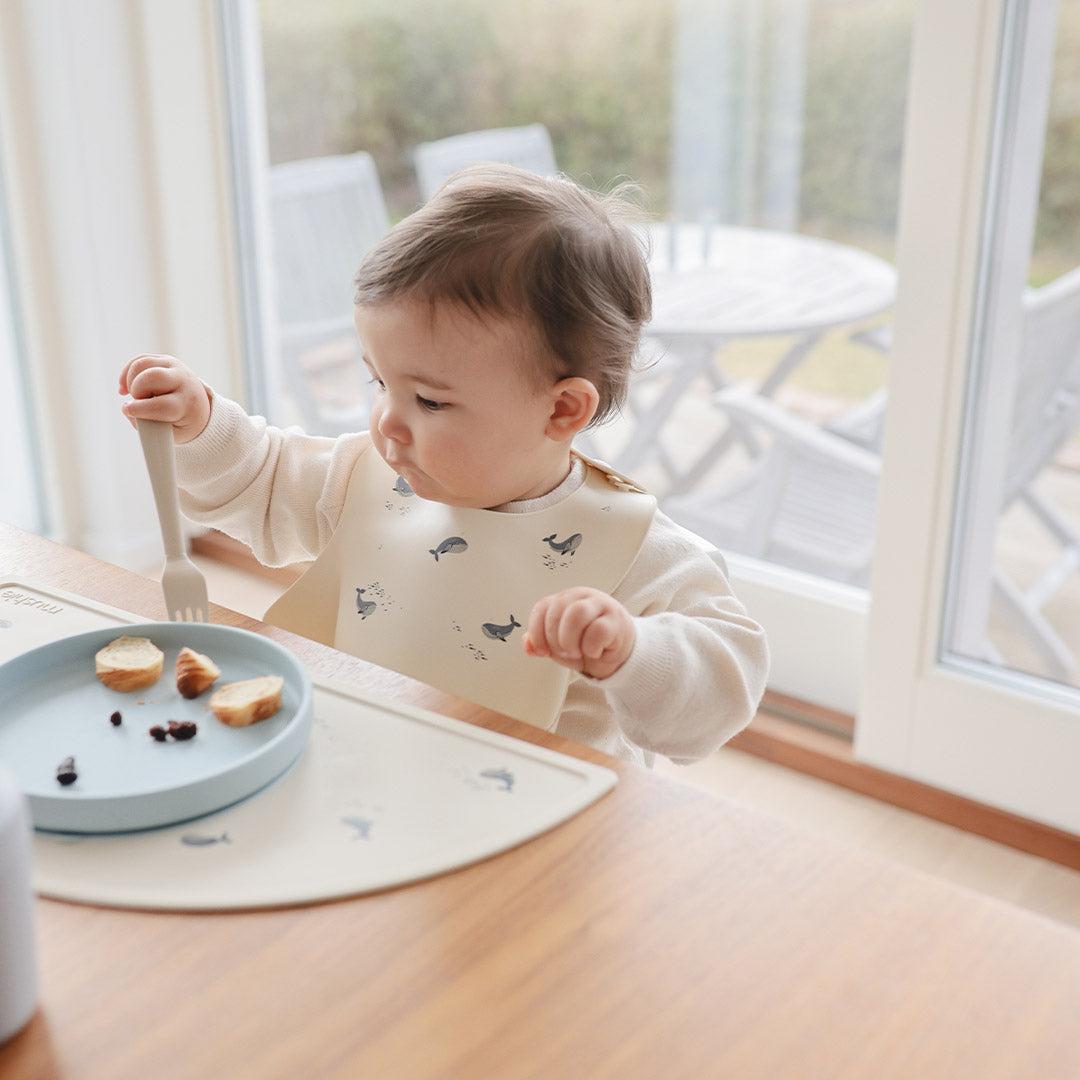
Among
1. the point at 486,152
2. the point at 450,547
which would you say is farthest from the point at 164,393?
the point at 486,152

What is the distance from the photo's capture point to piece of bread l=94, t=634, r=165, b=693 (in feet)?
2.60

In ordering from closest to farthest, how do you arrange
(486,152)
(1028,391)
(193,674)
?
(193,674)
(1028,391)
(486,152)

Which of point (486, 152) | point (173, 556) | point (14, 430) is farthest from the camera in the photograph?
point (14, 430)

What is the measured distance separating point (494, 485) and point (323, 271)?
167cm

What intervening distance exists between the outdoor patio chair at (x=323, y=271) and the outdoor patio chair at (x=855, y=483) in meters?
0.78

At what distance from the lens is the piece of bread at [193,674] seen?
787 mm

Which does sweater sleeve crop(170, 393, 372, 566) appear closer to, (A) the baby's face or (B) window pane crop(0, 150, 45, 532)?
(A) the baby's face

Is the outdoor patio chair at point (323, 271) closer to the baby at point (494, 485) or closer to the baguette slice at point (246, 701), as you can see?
the baby at point (494, 485)

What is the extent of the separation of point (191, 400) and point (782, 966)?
700 mm

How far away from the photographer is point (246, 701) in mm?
750

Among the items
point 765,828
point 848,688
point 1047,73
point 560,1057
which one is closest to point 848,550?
point 848,688

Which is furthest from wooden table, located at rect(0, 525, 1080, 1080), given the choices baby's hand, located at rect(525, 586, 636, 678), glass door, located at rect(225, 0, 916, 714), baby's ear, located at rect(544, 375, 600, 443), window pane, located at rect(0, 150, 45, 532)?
window pane, located at rect(0, 150, 45, 532)

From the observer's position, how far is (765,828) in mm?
682

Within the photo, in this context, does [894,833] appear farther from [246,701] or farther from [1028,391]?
[246,701]
